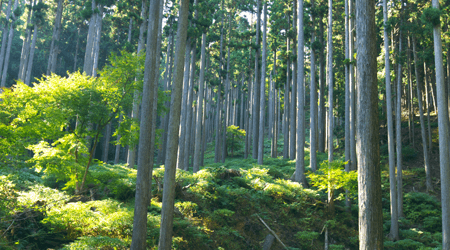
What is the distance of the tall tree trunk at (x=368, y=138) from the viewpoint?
16.8 ft

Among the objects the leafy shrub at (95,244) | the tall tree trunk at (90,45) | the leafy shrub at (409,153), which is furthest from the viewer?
the leafy shrub at (409,153)

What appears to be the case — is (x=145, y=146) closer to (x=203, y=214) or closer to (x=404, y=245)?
(x=203, y=214)

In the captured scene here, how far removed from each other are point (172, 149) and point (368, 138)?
455cm

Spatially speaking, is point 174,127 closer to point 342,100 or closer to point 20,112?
point 20,112

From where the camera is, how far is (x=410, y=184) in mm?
19047

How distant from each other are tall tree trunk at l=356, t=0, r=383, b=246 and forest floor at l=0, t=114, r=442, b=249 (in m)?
5.76

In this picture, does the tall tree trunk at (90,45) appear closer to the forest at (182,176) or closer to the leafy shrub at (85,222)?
the forest at (182,176)

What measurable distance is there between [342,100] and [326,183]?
51.3 ft

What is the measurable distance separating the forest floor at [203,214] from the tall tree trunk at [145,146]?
22.3 inches

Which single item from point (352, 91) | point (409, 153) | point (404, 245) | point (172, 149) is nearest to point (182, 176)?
point (172, 149)

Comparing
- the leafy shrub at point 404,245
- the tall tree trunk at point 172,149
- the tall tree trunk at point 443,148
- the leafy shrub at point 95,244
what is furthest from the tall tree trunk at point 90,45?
the leafy shrub at point 404,245

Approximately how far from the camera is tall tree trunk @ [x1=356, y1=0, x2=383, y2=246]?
513 centimetres

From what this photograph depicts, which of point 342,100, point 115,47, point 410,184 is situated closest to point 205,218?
point 410,184

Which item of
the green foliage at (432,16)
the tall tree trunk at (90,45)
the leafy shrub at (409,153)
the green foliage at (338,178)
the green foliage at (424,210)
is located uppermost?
the tall tree trunk at (90,45)
